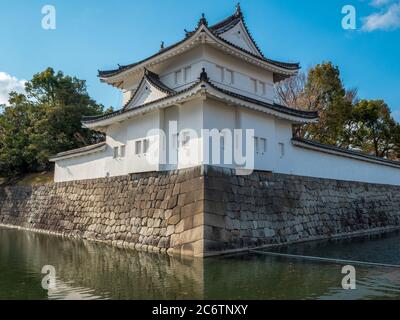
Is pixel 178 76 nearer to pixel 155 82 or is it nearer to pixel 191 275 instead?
pixel 155 82

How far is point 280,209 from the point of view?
35.7 feet

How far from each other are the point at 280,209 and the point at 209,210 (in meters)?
3.01

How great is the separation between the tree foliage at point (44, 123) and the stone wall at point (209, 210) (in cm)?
574

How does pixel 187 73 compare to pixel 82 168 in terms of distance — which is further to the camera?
pixel 82 168

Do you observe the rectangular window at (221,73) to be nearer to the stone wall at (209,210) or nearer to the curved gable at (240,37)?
the curved gable at (240,37)

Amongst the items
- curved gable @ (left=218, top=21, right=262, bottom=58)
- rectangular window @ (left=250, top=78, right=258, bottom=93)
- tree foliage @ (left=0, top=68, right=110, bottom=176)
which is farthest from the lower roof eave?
tree foliage @ (left=0, top=68, right=110, bottom=176)

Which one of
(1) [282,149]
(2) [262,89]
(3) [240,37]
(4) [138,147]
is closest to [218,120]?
(4) [138,147]

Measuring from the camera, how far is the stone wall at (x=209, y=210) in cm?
911

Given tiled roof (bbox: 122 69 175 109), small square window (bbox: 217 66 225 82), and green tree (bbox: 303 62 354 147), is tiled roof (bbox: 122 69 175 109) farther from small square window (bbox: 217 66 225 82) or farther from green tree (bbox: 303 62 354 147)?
green tree (bbox: 303 62 354 147)

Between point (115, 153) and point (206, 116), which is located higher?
point (206, 116)

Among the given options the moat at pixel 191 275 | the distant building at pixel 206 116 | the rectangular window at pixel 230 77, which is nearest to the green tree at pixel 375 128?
the distant building at pixel 206 116

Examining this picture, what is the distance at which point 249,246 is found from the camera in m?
9.46

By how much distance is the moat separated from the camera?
17.7ft
